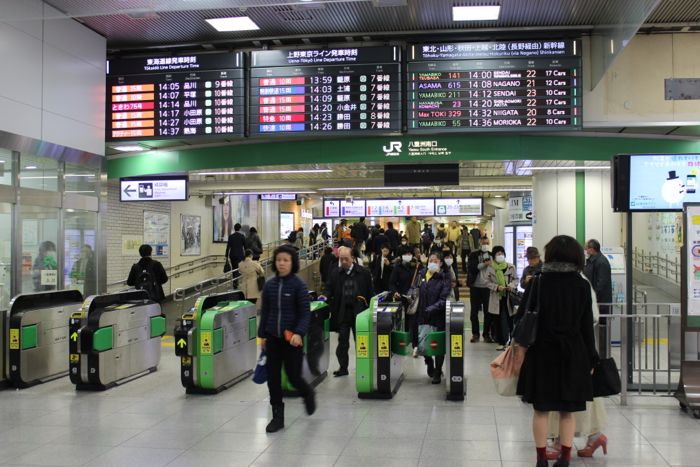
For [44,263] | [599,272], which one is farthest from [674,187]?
[44,263]

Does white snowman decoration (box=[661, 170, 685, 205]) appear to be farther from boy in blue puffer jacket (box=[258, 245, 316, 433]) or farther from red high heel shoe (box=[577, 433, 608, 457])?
boy in blue puffer jacket (box=[258, 245, 316, 433])

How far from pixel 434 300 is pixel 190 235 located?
509 inches

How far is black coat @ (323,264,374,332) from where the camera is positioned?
26.0 ft

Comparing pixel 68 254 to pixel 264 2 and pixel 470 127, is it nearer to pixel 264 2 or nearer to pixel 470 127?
pixel 264 2

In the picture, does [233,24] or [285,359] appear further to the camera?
[233,24]

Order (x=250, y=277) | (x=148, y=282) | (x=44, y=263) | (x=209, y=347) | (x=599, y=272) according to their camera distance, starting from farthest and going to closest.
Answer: (x=250, y=277)
(x=148, y=282)
(x=599, y=272)
(x=44, y=263)
(x=209, y=347)

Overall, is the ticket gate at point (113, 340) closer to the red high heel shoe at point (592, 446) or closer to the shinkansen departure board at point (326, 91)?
the shinkansen departure board at point (326, 91)

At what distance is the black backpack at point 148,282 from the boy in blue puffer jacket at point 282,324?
486 cm

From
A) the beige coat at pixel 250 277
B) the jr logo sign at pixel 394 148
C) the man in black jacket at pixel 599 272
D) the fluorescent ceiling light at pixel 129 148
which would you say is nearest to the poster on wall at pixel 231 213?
the beige coat at pixel 250 277

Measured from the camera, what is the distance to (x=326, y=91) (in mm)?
9000

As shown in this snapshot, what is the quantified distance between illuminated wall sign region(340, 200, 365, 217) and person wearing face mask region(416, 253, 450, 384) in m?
10.1

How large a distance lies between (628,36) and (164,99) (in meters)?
6.30

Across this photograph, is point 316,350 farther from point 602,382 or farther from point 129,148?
point 129,148

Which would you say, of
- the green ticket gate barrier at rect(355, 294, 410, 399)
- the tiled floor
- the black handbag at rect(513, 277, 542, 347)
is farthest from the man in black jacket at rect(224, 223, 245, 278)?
the black handbag at rect(513, 277, 542, 347)
